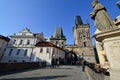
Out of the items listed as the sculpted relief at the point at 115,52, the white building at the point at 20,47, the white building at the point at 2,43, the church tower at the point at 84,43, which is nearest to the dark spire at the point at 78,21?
the church tower at the point at 84,43

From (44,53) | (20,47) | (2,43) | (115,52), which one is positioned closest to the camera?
(115,52)

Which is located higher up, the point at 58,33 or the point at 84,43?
the point at 58,33

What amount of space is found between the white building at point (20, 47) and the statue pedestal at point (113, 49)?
31.5 metres

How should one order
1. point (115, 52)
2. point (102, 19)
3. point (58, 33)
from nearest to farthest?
point (115, 52), point (102, 19), point (58, 33)

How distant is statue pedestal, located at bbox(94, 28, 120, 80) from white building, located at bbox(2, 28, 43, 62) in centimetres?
3149

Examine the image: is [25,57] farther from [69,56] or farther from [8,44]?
[69,56]

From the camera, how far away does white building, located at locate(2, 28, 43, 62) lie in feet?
102

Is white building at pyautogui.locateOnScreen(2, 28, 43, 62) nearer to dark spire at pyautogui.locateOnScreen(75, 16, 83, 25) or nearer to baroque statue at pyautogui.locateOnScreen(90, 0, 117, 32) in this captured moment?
baroque statue at pyautogui.locateOnScreen(90, 0, 117, 32)

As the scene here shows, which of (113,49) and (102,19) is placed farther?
(102,19)

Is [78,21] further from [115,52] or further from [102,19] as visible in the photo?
[115,52]

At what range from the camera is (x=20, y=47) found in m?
32.8

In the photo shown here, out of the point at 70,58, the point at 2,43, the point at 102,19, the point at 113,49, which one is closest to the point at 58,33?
the point at 70,58

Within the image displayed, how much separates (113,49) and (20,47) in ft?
115

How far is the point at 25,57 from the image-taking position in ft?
101
